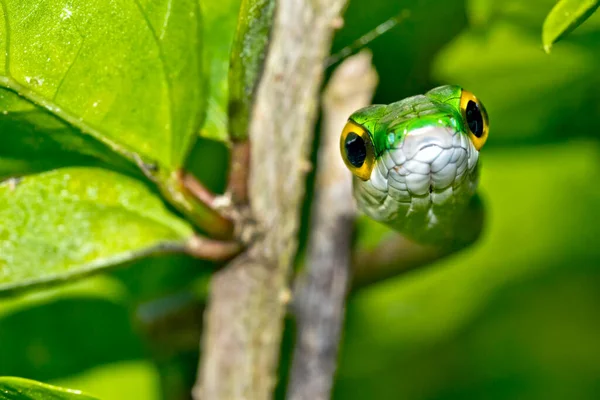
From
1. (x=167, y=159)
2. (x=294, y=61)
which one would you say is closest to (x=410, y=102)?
(x=294, y=61)

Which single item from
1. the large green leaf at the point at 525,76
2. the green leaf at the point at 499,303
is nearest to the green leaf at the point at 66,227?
the large green leaf at the point at 525,76

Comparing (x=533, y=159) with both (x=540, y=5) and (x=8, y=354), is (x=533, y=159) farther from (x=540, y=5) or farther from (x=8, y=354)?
(x=8, y=354)

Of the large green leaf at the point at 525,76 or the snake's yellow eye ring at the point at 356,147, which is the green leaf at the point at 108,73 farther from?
the large green leaf at the point at 525,76

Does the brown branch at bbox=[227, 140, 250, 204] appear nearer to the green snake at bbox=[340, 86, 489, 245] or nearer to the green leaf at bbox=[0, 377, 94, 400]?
the green snake at bbox=[340, 86, 489, 245]

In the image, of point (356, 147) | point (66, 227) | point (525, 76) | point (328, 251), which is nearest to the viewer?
point (66, 227)

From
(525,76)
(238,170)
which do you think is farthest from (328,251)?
(525,76)

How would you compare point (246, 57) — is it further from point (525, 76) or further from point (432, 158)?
point (525, 76)

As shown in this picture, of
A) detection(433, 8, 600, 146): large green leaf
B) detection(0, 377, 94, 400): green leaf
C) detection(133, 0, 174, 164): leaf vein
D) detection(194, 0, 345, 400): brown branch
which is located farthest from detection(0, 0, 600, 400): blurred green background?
detection(0, 377, 94, 400): green leaf

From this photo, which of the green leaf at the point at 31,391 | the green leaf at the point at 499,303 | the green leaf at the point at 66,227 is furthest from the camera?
the green leaf at the point at 499,303
